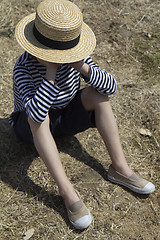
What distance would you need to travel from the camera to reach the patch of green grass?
3946 mm

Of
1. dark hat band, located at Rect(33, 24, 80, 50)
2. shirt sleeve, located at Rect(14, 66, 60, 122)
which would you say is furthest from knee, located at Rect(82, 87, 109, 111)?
dark hat band, located at Rect(33, 24, 80, 50)

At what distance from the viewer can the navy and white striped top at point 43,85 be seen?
238cm

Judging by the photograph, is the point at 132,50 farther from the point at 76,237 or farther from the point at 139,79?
the point at 76,237

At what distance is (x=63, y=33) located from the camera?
2.27 m

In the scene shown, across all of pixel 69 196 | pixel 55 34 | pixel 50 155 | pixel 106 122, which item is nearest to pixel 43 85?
pixel 55 34

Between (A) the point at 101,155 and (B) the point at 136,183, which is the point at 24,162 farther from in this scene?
(B) the point at 136,183

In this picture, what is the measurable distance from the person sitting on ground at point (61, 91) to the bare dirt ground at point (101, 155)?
0.49 feet

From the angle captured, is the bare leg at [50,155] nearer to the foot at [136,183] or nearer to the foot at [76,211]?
the foot at [76,211]

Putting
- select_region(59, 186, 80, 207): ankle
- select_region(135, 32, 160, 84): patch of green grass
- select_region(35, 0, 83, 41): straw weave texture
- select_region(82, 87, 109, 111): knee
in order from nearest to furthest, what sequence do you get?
1. select_region(35, 0, 83, 41): straw weave texture
2. select_region(59, 186, 80, 207): ankle
3. select_region(82, 87, 109, 111): knee
4. select_region(135, 32, 160, 84): patch of green grass

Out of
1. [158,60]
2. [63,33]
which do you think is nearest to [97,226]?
[63,33]

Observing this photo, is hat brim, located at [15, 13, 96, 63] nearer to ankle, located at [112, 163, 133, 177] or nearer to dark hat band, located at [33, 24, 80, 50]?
dark hat band, located at [33, 24, 80, 50]

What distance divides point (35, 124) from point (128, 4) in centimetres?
310

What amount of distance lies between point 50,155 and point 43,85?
50 cm

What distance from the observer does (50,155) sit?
97.5 inches
